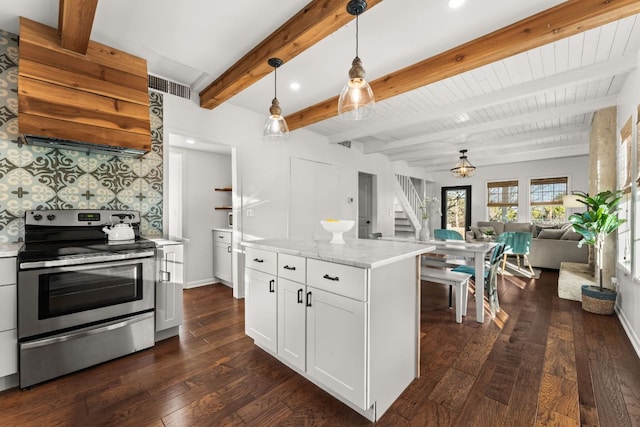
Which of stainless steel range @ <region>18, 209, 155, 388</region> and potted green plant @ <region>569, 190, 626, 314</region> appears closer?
stainless steel range @ <region>18, 209, 155, 388</region>

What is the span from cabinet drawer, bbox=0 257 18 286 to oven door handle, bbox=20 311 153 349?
0.42 meters

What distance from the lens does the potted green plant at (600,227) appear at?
10.0 ft

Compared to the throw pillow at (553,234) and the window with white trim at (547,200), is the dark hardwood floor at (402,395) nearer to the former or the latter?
the throw pillow at (553,234)

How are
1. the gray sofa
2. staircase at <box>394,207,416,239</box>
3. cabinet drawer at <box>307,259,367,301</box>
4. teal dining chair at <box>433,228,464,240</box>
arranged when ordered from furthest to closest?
1. staircase at <box>394,207,416,239</box>
2. the gray sofa
3. teal dining chair at <box>433,228,464,240</box>
4. cabinet drawer at <box>307,259,367,301</box>

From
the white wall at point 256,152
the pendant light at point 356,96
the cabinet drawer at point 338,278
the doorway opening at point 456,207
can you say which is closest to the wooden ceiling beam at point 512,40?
the pendant light at point 356,96

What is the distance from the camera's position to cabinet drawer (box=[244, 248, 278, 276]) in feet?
6.92

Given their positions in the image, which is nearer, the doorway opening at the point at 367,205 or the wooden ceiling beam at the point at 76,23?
the wooden ceiling beam at the point at 76,23

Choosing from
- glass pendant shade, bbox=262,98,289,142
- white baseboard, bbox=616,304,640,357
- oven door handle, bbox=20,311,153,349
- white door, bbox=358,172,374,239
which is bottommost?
white baseboard, bbox=616,304,640,357

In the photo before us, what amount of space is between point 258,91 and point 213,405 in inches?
123

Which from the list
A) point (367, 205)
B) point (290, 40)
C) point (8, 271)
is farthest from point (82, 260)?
point (367, 205)

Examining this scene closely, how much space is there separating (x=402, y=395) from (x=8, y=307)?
263 cm

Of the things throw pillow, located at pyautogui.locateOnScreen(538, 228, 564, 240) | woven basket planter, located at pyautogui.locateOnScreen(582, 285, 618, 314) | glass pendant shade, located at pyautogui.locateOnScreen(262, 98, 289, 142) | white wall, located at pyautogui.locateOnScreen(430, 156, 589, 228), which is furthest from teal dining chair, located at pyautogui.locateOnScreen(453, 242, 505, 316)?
white wall, located at pyautogui.locateOnScreen(430, 156, 589, 228)

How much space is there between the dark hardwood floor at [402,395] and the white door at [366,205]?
13.7 feet

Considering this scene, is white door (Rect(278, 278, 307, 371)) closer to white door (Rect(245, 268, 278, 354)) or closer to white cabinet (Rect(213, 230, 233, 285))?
white door (Rect(245, 268, 278, 354))
